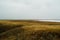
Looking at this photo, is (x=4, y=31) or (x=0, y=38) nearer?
(x=0, y=38)

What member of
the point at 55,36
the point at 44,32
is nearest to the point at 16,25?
the point at 44,32

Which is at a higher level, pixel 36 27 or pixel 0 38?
pixel 36 27

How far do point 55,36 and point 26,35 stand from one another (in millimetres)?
354

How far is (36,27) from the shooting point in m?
1.78

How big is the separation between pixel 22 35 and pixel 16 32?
0.10 metres

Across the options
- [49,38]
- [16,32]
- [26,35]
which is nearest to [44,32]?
[49,38]

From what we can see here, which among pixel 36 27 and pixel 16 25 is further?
pixel 16 25

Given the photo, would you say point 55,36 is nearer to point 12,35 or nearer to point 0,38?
point 12,35

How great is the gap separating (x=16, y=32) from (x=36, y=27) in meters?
0.29

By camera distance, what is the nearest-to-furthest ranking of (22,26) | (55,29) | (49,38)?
(49,38) → (55,29) → (22,26)

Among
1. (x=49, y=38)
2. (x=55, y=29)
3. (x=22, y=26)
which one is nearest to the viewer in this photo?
(x=49, y=38)

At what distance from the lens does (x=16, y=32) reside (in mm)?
1675

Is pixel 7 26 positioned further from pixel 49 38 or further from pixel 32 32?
pixel 49 38

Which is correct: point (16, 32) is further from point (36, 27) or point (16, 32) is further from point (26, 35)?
point (36, 27)
